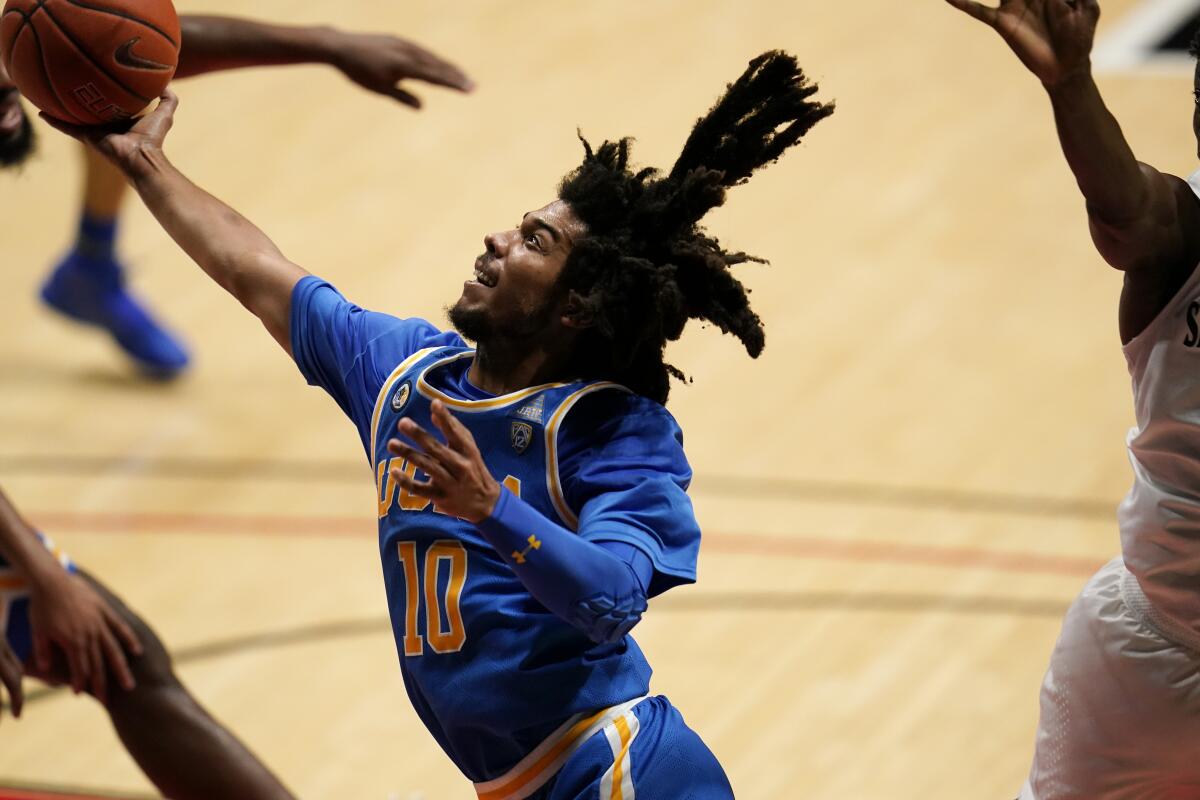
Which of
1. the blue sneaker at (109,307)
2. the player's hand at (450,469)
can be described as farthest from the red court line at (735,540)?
the player's hand at (450,469)

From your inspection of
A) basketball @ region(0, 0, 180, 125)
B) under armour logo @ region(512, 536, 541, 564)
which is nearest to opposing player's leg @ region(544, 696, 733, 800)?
under armour logo @ region(512, 536, 541, 564)

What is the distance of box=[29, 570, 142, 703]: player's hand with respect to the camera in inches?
164

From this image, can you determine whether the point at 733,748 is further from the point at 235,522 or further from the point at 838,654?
the point at 235,522

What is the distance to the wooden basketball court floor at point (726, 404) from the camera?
18.0ft

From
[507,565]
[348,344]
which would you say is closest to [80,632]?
[348,344]

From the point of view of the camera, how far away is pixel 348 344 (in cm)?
358

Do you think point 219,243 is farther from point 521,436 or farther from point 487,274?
point 521,436

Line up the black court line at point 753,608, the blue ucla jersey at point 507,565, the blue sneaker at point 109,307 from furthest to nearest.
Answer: the blue sneaker at point 109,307
the black court line at point 753,608
the blue ucla jersey at point 507,565

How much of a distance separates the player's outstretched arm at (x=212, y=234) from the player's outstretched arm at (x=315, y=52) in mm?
794

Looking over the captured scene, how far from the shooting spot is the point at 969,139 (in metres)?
8.75

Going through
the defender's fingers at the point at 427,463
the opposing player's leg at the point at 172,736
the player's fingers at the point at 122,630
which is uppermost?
the defender's fingers at the point at 427,463

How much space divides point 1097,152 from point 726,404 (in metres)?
4.08

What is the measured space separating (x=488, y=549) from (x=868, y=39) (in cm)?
699

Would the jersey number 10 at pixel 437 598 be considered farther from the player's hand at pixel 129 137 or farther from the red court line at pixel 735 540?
the red court line at pixel 735 540
